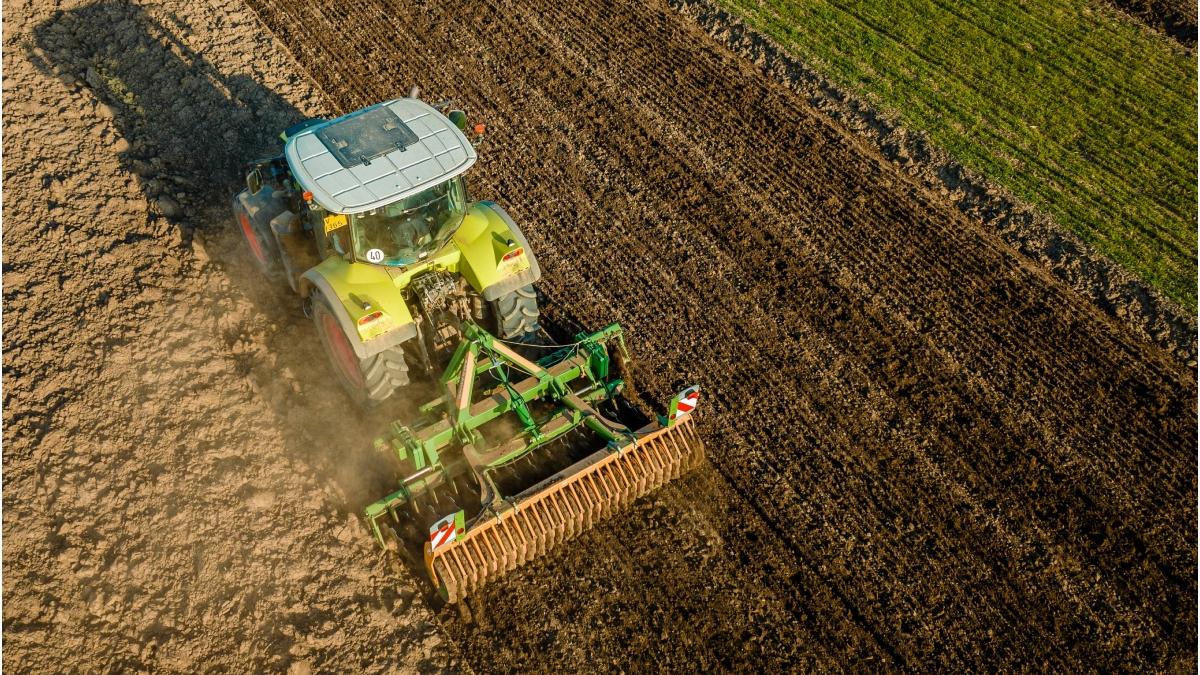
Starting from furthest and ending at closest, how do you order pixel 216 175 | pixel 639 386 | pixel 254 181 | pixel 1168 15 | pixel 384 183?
pixel 1168 15
pixel 216 175
pixel 639 386
pixel 254 181
pixel 384 183

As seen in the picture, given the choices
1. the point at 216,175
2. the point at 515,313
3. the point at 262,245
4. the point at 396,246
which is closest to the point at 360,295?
the point at 396,246

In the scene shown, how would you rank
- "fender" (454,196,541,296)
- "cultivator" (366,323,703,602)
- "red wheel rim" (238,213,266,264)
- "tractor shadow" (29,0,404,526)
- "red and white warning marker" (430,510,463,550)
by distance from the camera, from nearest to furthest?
"red and white warning marker" (430,510,463,550), "cultivator" (366,323,703,602), "fender" (454,196,541,296), "tractor shadow" (29,0,404,526), "red wheel rim" (238,213,266,264)

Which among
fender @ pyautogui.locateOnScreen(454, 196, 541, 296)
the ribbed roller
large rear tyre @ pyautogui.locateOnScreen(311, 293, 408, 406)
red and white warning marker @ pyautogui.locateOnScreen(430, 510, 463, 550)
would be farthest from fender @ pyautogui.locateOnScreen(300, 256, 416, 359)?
the ribbed roller

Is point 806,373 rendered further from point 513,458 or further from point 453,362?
point 453,362


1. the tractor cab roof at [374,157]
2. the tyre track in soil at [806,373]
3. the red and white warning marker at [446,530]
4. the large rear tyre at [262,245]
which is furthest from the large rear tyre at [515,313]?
the large rear tyre at [262,245]

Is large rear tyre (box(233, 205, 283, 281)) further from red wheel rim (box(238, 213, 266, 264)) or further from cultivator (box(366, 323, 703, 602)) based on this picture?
cultivator (box(366, 323, 703, 602))

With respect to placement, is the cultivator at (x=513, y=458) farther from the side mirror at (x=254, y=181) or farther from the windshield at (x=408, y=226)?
the side mirror at (x=254, y=181)

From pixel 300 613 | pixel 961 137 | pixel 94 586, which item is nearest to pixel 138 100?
pixel 94 586
